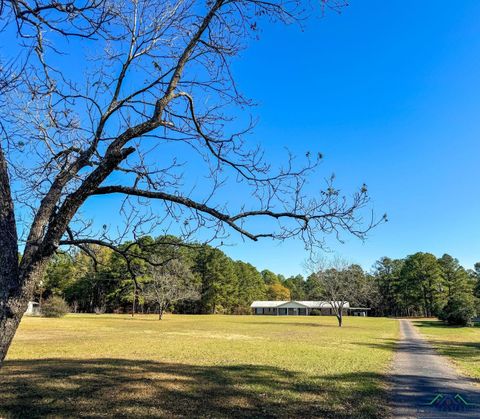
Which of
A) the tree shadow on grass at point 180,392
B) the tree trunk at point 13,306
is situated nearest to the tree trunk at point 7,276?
the tree trunk at point 13,306

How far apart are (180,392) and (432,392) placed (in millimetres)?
5801

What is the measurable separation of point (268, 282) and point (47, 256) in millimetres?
153200

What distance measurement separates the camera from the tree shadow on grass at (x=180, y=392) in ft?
25.3

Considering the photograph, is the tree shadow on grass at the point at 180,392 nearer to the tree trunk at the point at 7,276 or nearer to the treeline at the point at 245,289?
the tree trunk at the point at 7,276

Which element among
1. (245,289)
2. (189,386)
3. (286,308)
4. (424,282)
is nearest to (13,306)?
(189,386)

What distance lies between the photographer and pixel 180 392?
30.8 ft

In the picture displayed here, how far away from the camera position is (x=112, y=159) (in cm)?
477

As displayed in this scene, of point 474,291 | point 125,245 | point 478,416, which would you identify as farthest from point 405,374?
point 474,291

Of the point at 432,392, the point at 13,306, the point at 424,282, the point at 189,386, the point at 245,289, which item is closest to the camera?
the point at 13,306

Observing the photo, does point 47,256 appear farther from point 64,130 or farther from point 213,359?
point 213,359

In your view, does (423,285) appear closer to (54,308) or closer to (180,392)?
(54,308)

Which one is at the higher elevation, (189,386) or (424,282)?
(424,282)

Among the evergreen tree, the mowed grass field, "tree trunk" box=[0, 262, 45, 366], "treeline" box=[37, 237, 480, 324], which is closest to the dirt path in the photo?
the mowed grass field

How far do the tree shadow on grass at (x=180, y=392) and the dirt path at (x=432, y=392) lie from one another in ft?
1.64
